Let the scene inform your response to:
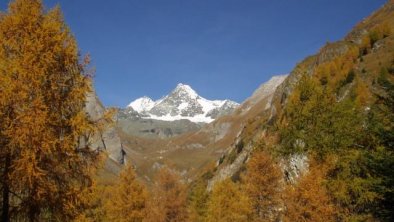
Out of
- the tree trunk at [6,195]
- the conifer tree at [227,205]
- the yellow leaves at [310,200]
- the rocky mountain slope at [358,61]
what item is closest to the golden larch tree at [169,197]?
the conifer tree at [227,205]

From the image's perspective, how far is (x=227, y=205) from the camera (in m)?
43.9

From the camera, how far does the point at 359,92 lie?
147 feet

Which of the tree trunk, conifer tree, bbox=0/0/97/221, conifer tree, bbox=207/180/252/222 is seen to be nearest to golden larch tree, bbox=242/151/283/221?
conifer tree, bbox=207/180/252/222

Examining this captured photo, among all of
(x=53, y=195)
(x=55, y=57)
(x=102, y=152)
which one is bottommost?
(x=53, y=195)

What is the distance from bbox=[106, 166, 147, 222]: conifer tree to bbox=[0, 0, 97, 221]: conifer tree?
21.5 meters

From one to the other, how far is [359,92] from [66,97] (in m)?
38.3

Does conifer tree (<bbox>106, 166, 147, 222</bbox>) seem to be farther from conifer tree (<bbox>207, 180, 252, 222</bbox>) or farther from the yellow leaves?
the yellow leaves

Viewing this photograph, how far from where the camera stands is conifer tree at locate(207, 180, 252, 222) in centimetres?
4020

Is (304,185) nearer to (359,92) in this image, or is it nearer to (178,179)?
(178,179)

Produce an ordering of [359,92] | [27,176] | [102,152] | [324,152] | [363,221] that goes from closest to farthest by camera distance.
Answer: [27,176], [102,152], [363,221], [324,152], [359,92]

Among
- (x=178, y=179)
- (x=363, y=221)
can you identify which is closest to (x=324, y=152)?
(x=363, y=221)

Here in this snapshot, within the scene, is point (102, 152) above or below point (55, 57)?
below

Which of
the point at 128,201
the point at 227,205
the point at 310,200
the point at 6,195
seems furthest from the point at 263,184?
the point at 6,195

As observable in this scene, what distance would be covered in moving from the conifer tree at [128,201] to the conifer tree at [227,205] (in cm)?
956
